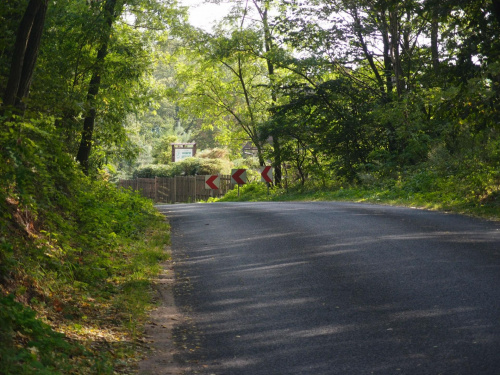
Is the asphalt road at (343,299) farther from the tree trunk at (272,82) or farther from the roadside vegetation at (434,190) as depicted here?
the tree trunk at (272,82)

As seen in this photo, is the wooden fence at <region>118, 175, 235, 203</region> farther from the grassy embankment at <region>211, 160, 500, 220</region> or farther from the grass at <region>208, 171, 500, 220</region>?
the grassy embankment at <region>211, 160, 500, 220</region>

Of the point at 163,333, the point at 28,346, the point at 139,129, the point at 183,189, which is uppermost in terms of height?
the point at 139,129

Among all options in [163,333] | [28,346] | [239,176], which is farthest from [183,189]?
[28,346]

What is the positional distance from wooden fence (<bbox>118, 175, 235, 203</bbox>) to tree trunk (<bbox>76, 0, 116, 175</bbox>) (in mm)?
24710

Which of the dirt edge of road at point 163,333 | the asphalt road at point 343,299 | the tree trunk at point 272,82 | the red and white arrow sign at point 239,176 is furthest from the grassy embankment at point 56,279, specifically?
the tree trunk at point 272,82

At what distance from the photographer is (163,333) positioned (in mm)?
6680

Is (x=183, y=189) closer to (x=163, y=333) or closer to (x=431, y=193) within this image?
(x=431, y=193)

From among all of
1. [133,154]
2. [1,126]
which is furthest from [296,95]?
[1,126]

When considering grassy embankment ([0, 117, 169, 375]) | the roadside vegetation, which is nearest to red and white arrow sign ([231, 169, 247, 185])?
the roadside vegetation

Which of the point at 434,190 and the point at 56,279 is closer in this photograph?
the point at 56,279

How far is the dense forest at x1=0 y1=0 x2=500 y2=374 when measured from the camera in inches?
266

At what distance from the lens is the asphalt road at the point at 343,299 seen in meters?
5.57

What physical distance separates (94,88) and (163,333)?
11.5 metres

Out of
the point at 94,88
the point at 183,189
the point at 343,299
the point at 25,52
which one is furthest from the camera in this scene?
the point at 183,189
